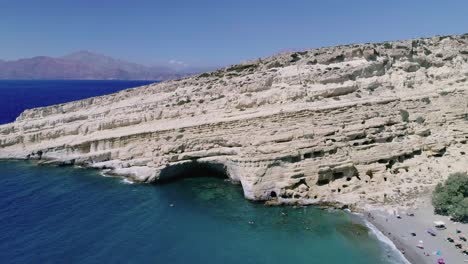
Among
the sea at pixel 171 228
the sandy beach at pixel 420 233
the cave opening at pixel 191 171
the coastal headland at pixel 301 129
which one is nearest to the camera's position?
the sandy beach at pixel 420 233

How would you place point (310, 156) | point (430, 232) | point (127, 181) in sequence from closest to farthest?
point (430, 232), point (310, 156), point (127, 181)

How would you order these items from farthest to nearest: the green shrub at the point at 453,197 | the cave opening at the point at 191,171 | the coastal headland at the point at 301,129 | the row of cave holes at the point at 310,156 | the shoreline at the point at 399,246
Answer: the cave opening at the point at 191,171
the row of cave holes at the point at 310,156
the coastal headland at the point at 301,129
the green shrub at the point at 453,197
the shoreline at the point at 399,246

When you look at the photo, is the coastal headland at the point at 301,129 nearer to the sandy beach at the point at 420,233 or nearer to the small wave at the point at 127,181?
the small wave at the point at 127,181

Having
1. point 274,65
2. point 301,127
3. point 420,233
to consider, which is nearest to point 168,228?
point 301,127

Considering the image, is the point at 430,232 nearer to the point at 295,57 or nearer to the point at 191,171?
the point at 191,171

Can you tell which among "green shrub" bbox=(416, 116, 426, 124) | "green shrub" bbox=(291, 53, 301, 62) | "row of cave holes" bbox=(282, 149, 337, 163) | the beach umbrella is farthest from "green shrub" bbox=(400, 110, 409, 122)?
"green shrub" bbox=(291, 53, 301, 62)

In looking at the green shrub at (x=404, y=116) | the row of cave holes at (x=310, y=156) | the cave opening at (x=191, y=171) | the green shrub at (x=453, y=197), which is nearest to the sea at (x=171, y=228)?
the cave opening at (x=191, y=171)

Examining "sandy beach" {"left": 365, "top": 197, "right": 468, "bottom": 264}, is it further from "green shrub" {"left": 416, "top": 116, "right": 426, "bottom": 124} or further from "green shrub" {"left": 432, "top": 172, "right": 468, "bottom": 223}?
"green shrub" {"left": 416, "top": 116, "right": 426, "bottom": 124}
